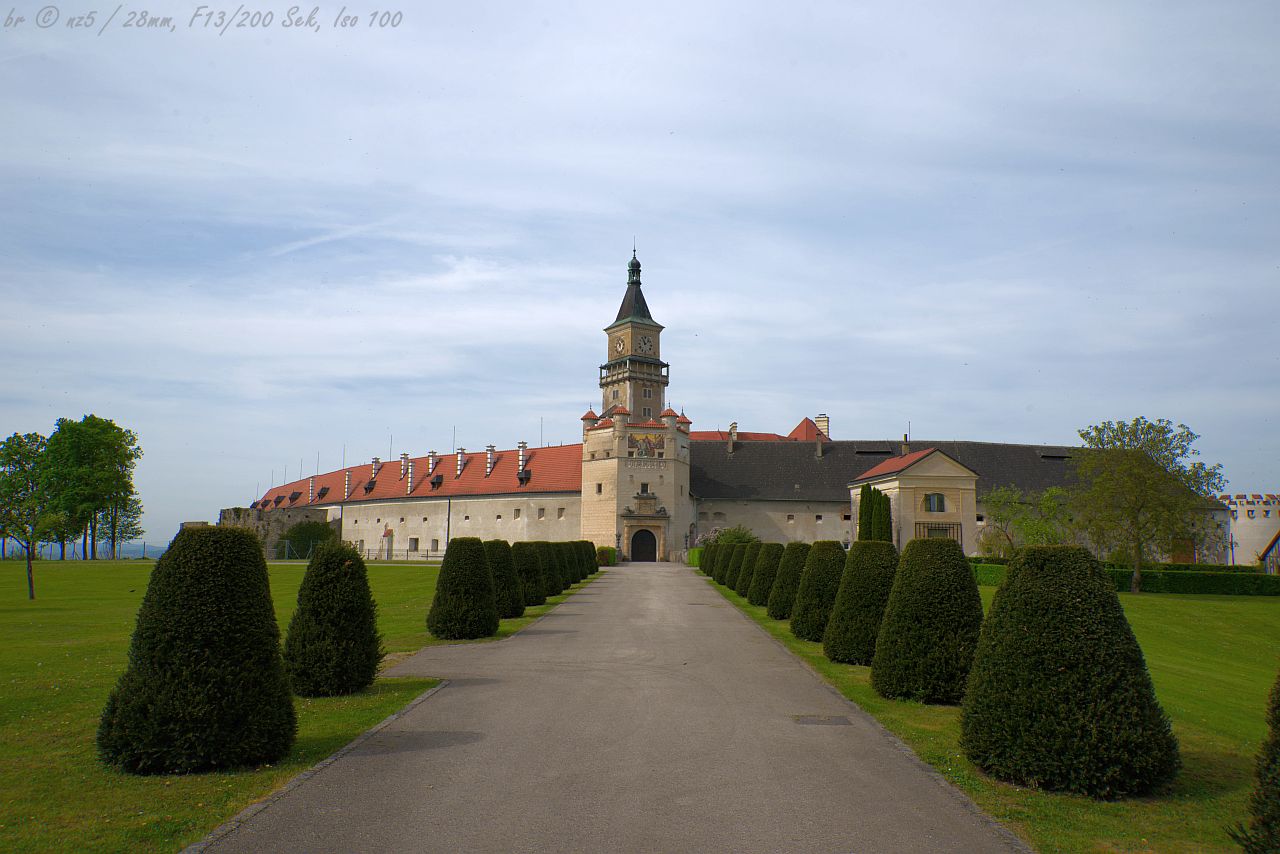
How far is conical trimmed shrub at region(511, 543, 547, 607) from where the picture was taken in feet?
84.3

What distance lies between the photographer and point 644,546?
69750 millimetres

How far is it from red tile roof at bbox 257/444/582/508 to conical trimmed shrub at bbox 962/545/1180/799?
66.1m

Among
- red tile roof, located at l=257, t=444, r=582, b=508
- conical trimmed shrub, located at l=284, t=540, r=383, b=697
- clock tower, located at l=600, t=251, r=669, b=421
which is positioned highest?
clock tower, located at l=600, t=251, r=669, b=421

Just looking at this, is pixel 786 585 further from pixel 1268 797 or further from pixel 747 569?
pixel 1268 797

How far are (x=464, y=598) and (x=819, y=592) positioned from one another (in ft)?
23.1

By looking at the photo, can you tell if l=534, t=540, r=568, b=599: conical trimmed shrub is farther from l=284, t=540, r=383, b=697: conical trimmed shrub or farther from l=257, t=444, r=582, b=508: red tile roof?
l=257, t=444, r=582, b=508: red tile roof

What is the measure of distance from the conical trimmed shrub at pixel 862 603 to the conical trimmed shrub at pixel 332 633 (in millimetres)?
7158

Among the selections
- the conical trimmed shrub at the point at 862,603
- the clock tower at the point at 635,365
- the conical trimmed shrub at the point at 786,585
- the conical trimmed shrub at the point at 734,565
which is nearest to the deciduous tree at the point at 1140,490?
the conical trimmed shrub at the point at 734,565

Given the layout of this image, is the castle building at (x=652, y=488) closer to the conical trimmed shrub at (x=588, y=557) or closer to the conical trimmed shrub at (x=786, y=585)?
the conical trimmed shrub at (x=588, y=557)

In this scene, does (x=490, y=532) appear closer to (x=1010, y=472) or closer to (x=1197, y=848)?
(x=1010, y=472)

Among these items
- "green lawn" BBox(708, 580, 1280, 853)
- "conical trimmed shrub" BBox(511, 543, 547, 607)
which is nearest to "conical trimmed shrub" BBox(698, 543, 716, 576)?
"conical trimmed shrub" BBox(511, 543, 547, 607)

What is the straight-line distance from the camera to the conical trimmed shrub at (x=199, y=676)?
7445mm

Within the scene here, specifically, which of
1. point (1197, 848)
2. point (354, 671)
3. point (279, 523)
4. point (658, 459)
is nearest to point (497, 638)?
A: point (354, 671)

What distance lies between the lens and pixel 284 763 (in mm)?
7891
